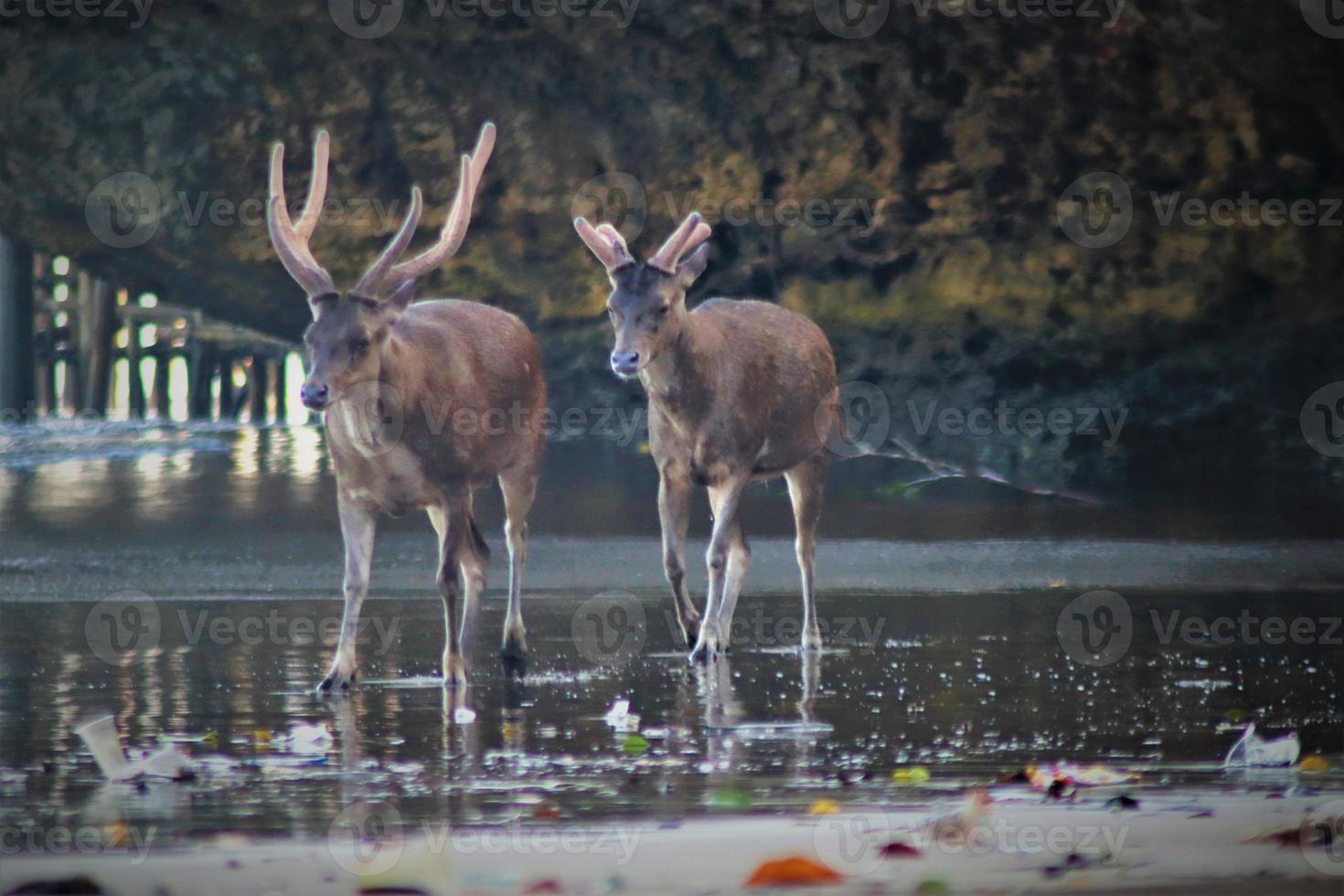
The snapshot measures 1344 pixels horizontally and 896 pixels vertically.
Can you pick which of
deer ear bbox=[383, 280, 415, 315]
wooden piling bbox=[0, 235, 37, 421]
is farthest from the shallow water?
wooden piling bbox=[0, 235, 37, 421]

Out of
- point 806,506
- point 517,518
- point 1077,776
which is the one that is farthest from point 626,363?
point 1077,776

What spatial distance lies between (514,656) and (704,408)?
1646mm

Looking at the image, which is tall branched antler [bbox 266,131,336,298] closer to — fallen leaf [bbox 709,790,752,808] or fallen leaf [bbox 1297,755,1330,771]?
fallen leaf [bbox 709,790,752,808]

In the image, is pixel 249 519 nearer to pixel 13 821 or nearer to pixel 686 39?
pixel 686 39

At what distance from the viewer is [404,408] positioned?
10141 millimetres

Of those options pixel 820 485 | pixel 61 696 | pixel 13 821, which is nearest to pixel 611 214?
pixel 820 485

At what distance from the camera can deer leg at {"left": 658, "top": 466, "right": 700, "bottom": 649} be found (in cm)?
1112

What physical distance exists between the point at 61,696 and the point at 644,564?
19.0 feet

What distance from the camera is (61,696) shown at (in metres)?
9.22

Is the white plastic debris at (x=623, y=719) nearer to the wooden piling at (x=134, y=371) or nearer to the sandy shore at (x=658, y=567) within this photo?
the sandy shore at (x=658, y=567)

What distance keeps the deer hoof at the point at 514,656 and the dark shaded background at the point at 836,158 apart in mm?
10026

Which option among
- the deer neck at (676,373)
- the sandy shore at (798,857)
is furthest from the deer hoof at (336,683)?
the sandy shore at (798,857)

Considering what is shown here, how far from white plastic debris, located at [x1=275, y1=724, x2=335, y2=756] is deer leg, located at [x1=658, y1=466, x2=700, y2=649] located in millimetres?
3202

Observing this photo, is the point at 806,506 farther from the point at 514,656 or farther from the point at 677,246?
the point at 514,656
